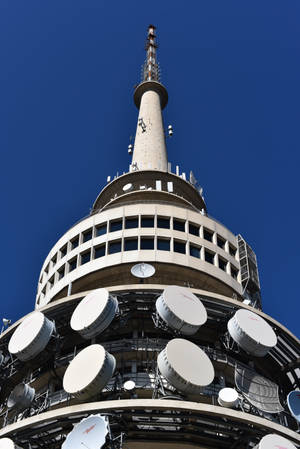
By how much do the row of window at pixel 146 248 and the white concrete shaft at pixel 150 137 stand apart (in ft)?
42.1

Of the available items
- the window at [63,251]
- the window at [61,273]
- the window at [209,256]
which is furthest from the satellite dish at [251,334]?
the window at [63,251]

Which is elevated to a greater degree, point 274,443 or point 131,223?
point 131,223

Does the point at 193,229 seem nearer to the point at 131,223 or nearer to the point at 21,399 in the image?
the point at 131,223

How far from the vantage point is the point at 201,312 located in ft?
105

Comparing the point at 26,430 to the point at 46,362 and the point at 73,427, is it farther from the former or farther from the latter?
the point at 46,362

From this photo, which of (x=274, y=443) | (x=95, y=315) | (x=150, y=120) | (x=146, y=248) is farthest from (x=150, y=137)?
(x=274, y=443)

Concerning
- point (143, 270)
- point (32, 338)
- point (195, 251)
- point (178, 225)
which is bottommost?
point (32, 338)

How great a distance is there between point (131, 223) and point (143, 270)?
21.6 ft

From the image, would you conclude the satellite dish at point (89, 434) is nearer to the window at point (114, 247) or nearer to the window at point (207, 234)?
the window at point (114, 247)

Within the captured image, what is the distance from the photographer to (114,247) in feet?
133

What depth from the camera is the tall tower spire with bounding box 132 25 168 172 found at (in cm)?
5379

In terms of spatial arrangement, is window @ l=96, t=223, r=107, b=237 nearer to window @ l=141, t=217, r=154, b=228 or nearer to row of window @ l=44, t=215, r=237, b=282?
row of window @ l=44, t=215, r=237, b=282

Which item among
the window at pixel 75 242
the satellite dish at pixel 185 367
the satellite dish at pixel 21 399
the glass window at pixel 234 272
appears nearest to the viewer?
the satellite dish at pixel 185 367

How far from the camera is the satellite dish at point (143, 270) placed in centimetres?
3531
